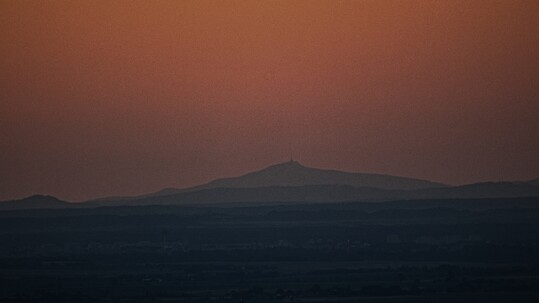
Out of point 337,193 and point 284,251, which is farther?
point 337,193

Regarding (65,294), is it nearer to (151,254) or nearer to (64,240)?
(151,254)

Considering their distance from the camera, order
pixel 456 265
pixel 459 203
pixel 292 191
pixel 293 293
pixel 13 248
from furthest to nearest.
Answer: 1. pixel 292 191
2. pixel 459 203
3. pixel 13 248
4. pixel 456 265
5. pixel 293 293

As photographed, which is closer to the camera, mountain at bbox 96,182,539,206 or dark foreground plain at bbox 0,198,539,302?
dark foreground plain at bbox 0,198,539,302

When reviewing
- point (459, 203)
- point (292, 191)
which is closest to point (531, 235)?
point (459, 203)

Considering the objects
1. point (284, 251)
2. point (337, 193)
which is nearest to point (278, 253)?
point (284, 251)

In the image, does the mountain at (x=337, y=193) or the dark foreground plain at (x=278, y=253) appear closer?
the dark foreground plain at (x=278, y=253)

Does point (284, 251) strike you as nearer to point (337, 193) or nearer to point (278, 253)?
point (278, 253)

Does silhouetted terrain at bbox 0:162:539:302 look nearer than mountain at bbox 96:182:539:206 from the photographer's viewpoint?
Yes

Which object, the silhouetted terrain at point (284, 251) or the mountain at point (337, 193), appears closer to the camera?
the silhouetted terrain at point (284, 251)
